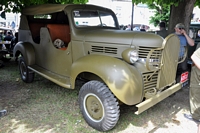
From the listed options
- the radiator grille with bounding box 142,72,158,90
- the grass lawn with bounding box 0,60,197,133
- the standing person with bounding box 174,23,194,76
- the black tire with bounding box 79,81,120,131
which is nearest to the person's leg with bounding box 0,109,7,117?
the grass lawn with bounding box 0,60,197,133

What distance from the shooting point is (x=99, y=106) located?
2891mm

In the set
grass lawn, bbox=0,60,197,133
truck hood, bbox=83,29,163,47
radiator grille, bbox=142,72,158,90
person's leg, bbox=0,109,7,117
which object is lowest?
grass lawn, bbox=0,60,197,133

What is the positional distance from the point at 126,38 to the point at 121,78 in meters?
0.78

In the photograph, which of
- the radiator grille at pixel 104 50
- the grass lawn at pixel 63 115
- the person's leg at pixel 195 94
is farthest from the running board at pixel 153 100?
the radiator grille at pixel 104 50

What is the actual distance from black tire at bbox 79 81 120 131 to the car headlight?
0.54 meters

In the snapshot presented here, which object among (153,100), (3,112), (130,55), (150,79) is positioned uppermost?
(130,55)

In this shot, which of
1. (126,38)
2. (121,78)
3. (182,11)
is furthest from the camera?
(182,11)

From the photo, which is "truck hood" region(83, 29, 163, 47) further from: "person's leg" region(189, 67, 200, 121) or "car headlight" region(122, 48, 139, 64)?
"person's leg" region(189, 67, 200, 121)

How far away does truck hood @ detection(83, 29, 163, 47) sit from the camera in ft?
9.42

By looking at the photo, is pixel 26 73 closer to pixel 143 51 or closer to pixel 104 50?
pixel 104 50

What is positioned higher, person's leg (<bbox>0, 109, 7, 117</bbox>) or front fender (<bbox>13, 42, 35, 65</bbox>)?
front fender (<bbox>13, 42, 35, 65</bbox>)

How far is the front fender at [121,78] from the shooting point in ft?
8.53

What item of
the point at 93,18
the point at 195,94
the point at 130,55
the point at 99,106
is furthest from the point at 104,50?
the point at 195,94

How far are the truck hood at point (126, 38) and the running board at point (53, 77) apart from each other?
885 millimetres
